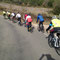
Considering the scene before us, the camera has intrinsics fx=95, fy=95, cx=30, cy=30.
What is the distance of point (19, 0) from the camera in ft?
125

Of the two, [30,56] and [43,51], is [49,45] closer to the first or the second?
[43,51]

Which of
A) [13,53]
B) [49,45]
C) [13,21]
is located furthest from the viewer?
[13,21]

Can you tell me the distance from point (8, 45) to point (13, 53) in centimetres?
114

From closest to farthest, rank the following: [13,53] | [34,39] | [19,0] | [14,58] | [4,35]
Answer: [14,58]
[13,53]
[34,39]
[4,35]
[19,0]

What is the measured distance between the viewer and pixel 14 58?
227 inches

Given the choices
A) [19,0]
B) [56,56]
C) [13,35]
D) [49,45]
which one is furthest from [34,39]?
[19,0]

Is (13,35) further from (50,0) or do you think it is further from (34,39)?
(50,0)

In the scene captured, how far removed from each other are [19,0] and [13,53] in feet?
113

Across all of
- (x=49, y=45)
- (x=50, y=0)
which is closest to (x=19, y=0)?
(x=50, y=0)

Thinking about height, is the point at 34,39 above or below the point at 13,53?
above

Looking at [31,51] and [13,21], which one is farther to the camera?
[13,21]

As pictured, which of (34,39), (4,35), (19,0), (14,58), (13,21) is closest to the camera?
(14,58)

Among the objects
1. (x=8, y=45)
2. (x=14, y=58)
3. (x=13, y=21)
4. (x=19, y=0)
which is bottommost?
(x=14, y=58)

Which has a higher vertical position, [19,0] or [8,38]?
[19,0]
